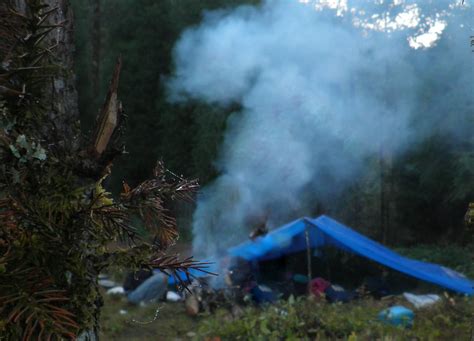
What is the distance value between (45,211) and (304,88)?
1031 centimetres

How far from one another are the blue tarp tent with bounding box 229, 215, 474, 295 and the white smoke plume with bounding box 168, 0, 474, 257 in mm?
1127

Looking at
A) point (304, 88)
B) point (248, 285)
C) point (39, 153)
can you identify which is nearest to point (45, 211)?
point (39, 153)

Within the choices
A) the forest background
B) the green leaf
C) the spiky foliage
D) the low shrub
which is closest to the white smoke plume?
the forest background

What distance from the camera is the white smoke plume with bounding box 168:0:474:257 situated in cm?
1077

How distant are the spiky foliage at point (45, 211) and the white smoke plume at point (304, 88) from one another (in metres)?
8.65

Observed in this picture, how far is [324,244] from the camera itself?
9344 mm

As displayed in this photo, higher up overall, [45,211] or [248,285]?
[45,211]

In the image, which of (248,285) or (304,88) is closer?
(248,285)

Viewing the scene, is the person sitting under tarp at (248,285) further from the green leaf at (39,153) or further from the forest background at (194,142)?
the green leaf at (39,153)

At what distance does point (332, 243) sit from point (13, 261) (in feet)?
27.2

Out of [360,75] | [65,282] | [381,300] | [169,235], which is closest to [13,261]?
[65,282]

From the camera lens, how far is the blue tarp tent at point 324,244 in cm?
889

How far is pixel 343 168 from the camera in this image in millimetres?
13969

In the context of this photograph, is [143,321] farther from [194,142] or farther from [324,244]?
[194,142]
